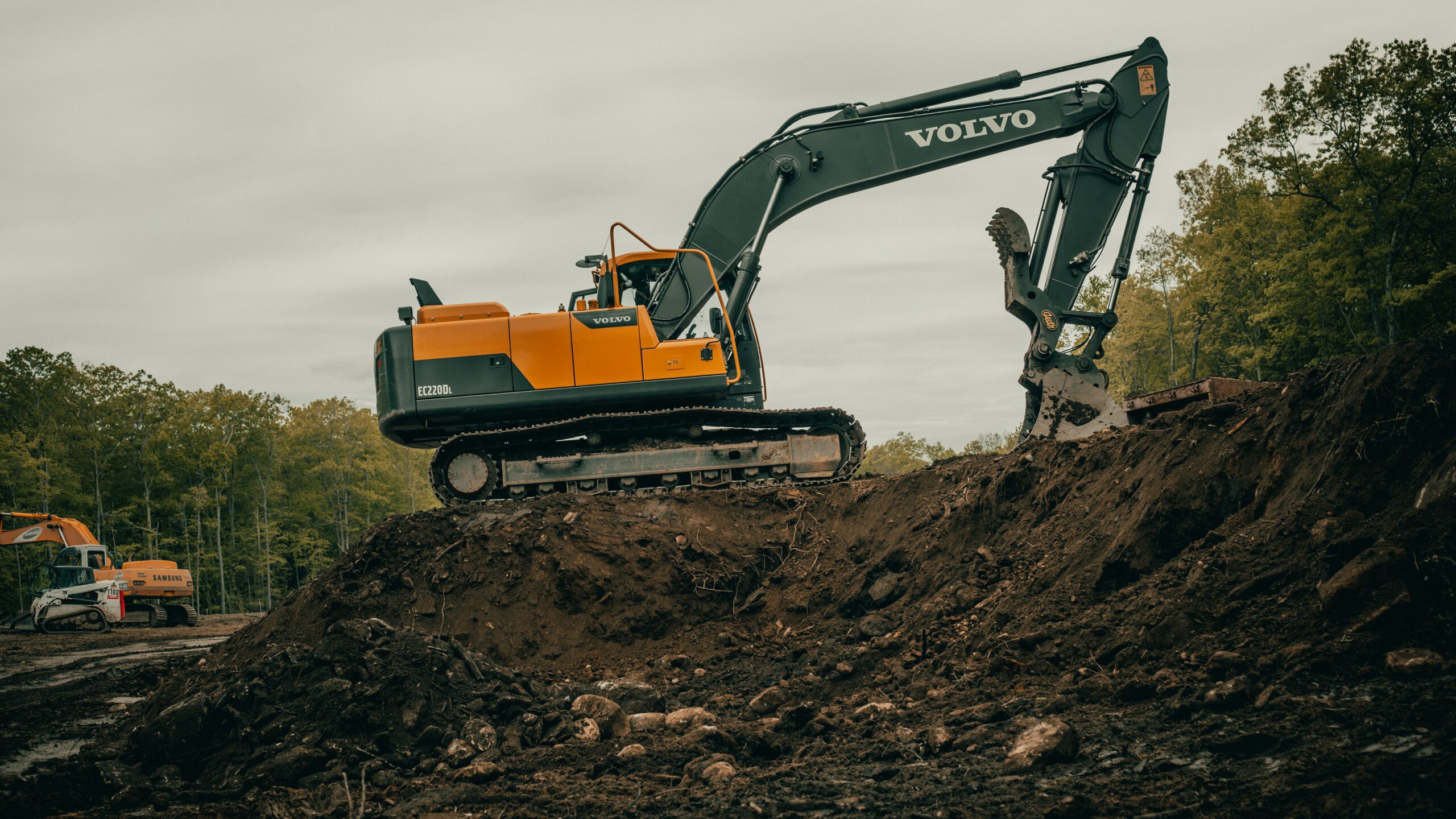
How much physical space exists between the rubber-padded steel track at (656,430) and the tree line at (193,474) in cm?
3396

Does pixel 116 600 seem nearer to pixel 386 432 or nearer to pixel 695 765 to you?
pixel 386 432

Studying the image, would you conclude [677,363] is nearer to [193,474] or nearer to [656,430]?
[656,430]

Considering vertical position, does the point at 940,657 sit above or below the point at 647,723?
above

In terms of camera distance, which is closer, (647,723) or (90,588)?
(647,723)

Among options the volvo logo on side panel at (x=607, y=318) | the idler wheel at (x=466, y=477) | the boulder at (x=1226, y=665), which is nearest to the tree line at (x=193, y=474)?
the idler wheel at (x=466, y=477)

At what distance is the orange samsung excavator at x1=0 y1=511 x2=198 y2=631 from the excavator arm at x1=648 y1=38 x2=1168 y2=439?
1939cm

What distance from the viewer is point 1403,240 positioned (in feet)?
79.6

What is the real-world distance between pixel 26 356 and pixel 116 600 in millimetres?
25974

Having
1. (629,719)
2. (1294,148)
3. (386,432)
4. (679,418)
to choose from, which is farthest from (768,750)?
(1294,148)

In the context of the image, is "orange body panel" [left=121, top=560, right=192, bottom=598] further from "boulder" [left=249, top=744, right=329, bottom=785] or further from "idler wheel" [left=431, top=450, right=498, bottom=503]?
"boulder" [left=249, top=744, right=329, bottom=785]

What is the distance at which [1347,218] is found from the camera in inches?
990

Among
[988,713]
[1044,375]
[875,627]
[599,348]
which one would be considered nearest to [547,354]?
[599,348]

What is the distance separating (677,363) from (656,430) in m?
1.00

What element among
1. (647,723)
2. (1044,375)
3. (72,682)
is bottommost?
(72,682)
